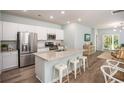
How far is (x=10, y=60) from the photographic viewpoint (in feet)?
12.6

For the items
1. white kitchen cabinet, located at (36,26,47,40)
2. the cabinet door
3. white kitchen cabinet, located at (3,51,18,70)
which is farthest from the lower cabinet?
white kitchen cabinet, located at (36,26,47,40)

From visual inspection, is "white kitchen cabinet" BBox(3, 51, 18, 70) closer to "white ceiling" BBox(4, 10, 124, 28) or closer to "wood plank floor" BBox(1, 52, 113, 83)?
"wood plank floor" BBox(1, 52, 113, 83)

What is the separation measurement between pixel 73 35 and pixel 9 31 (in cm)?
427

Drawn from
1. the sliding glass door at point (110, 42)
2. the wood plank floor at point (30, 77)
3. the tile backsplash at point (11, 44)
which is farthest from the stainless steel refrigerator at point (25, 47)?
the sliding glass door at point (110, 42)

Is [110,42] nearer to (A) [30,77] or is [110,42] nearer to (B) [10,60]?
(A) [30,77]

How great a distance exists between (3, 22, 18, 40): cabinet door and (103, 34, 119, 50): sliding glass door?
977cm

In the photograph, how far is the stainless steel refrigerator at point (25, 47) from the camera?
4109 millimetres

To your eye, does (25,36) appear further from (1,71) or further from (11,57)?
(1,71)

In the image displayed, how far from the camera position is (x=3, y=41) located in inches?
159

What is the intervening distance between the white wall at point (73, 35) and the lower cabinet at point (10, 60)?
4.07 m

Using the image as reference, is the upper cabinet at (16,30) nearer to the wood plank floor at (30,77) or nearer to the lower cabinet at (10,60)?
the lower cabinet at (10,60)

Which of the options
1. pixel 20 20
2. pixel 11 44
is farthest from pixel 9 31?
pixel 20 20
